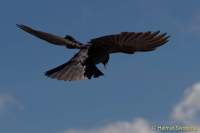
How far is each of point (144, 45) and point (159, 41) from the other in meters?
0.25

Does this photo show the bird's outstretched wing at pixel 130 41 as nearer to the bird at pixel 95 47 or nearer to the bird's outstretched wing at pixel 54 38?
the bird at pixel 95 47

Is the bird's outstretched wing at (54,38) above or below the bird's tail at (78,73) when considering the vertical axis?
above

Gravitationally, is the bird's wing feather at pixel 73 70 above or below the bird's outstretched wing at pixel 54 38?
below

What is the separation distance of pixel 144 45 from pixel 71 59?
1083mm

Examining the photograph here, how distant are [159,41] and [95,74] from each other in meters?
0.88

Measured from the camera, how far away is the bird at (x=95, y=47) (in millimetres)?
25175

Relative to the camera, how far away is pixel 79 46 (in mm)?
25953

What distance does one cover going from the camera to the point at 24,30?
85.0 feet

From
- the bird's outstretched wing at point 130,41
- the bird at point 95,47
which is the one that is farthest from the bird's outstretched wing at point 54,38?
the bird's outstretched wing at point 130,41

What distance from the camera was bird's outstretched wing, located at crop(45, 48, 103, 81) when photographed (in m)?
25.5

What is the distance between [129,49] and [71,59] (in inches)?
31.5

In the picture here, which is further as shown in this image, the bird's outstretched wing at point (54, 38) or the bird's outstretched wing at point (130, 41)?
the bird's outstretched wing at point (54, 38)

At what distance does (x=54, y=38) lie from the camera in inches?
1022

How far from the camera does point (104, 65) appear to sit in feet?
83.7
